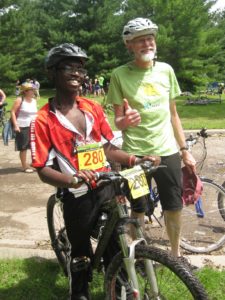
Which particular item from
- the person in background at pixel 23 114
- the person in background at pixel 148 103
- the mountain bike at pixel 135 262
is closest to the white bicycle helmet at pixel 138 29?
the person in background at pixel 148 103

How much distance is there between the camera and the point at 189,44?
116ft

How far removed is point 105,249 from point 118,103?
1.13 m

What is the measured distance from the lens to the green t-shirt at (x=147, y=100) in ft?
10.9

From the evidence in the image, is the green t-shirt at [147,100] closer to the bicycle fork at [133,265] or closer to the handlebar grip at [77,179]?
the bicycle fork at [133,265]

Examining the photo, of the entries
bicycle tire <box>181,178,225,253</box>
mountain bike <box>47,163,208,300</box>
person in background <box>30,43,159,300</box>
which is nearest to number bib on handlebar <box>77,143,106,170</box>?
person in background <box>30,43,159,300</box>

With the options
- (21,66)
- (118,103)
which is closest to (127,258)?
(118,103)

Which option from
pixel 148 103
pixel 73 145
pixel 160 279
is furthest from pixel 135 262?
pixel 148 103

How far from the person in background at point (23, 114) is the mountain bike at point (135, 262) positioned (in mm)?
5061

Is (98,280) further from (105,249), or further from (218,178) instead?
(218,178)

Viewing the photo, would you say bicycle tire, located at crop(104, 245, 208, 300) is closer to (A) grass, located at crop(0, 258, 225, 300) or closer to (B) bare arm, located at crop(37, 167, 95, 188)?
(B) bare arm, located at crop(37, 167, 95, 188)

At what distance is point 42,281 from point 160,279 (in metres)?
1.46

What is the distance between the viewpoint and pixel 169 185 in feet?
11.2

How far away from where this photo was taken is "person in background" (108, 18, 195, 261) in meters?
3.26

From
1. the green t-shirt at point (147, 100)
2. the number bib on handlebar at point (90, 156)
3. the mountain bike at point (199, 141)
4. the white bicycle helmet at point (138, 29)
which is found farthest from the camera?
the mountain bike at point (199, 141)
